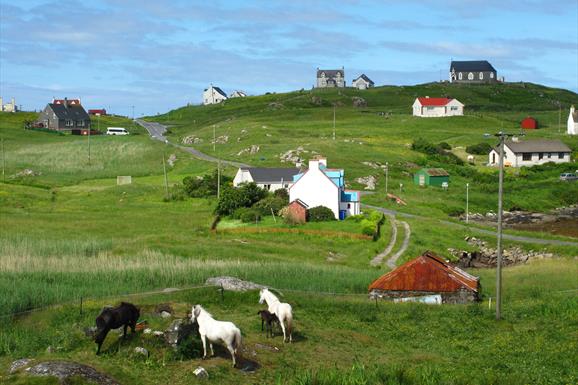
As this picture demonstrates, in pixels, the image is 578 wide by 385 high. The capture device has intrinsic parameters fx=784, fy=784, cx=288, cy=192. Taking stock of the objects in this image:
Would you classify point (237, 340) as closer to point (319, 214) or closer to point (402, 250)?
point (402, 250)

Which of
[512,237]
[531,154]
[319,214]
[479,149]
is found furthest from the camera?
[479,149]

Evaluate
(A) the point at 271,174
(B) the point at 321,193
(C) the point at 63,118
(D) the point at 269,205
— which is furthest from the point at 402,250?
(C) the point at 63,118

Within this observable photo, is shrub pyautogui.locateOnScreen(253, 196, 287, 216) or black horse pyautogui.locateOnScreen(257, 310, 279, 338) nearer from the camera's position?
black horse pyautogui.locateOnScreen(257, 310, 279, 338)

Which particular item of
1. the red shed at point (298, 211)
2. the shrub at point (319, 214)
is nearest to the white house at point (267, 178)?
the shrub at point (319, 214)

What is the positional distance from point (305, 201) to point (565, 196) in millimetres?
39621

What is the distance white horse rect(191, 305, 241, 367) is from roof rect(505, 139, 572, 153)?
3965 inches

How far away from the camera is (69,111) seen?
183 metres

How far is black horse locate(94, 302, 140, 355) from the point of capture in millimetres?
22695

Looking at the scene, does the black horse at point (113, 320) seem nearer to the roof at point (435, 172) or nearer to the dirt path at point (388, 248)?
the dirt path at point (388, 248)

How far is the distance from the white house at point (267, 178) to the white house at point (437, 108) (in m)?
85.7

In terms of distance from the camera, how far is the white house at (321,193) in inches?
2822

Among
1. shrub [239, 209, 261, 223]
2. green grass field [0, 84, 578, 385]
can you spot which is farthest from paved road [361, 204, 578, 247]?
shrub [239, 209, 261, 223]

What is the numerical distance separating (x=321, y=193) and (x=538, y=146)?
57.9 metres

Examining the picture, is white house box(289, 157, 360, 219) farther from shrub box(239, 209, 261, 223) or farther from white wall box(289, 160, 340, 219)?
shrub box(239, 209, 261, 223)
